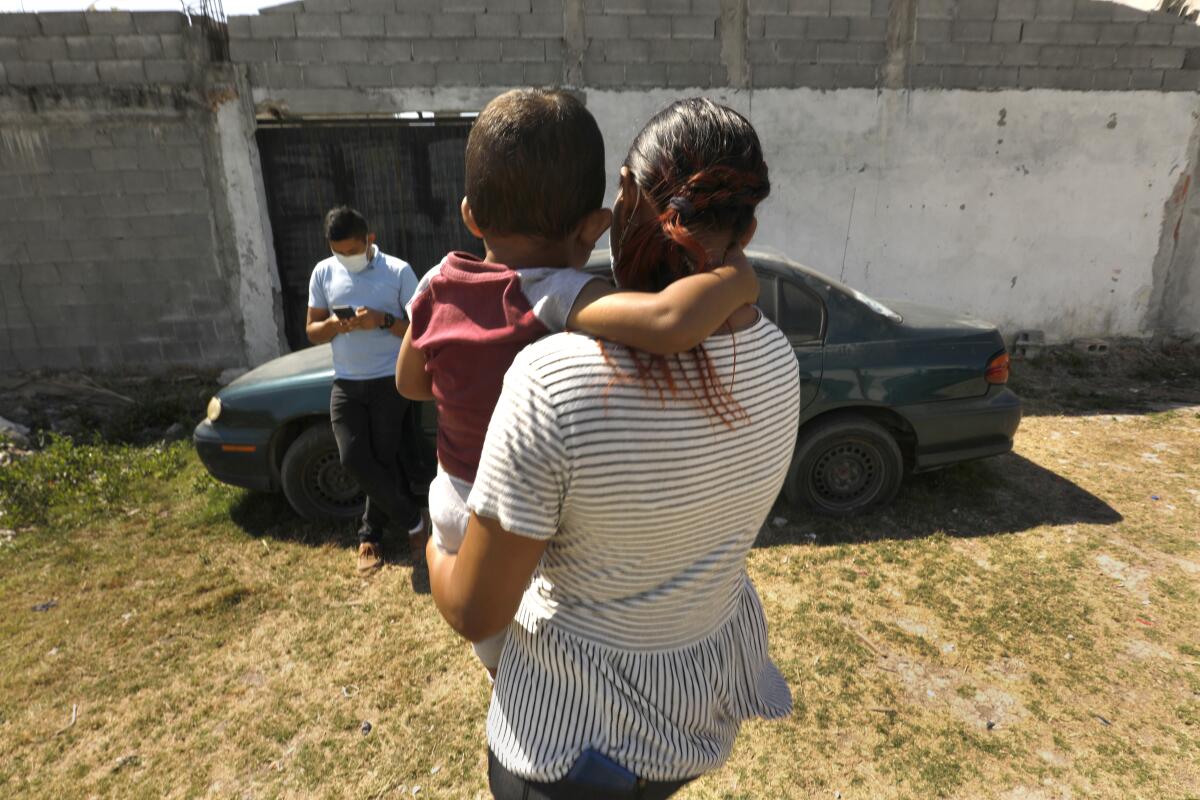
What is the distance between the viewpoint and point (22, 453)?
5293mm

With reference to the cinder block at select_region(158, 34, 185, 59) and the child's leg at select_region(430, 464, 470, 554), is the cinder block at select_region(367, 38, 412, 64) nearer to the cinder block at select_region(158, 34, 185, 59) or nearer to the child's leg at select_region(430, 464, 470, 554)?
the cinder block at select_region(158, 34, 185, 59)

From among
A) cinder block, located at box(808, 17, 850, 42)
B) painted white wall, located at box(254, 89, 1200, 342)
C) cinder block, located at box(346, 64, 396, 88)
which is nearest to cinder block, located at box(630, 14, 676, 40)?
painted white wall, located at box(254, 89, 1200, 342)

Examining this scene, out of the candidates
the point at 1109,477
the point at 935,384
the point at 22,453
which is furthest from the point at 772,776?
the point at 22,453

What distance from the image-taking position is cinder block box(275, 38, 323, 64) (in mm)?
6258

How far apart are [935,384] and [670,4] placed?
4607 millimetres

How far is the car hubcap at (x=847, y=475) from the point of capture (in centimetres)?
427

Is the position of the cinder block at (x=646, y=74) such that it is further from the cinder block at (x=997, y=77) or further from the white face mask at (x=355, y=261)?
the white face mask at (x=355, y=261)

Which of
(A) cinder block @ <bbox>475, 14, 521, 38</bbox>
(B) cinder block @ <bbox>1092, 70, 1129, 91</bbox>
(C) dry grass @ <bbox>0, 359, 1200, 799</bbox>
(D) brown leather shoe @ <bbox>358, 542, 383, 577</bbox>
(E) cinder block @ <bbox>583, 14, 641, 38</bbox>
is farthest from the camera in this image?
(B) cinder block @ <bbox>1092, 70, 1129, 91</bbox>

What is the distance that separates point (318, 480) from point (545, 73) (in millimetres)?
4531

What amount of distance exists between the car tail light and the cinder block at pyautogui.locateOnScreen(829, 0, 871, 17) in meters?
4.38

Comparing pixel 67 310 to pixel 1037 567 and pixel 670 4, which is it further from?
pixel 1037 567

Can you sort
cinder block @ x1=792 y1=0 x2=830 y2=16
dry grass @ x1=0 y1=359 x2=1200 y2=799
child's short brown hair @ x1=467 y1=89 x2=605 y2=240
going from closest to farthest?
1. child's short brown hair @ x1=467 y1=89 x2=605 y2=240
2. dry grass @ x1=0 y1=359 x2=1200 y2=799
3. cinder block @ x1=792 y1=0 x2=830 y2=16

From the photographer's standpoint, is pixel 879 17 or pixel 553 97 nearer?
pixel 553 97

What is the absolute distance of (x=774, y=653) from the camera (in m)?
3.11
